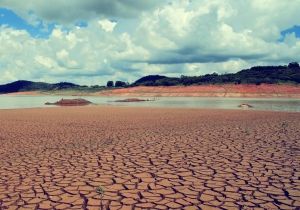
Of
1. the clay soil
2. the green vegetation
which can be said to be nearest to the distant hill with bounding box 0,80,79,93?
the green vegetation

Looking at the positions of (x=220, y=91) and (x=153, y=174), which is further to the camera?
(x=220, y=91)

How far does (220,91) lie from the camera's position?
303ft

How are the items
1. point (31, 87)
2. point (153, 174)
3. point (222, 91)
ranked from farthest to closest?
1. point (31, 87)
2. point (222, 91)
3. point (153, 174)

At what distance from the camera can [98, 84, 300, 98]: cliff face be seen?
82125 mm

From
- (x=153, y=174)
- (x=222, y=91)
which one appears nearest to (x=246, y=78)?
(x=222, y=91)

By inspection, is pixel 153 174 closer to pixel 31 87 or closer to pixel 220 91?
pixel 220 91

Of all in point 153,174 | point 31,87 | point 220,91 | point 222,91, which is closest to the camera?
point 153,174

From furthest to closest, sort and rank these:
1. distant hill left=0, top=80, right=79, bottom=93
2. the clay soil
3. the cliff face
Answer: distant hill left=0, top=80, right=79, bottom=93 < the cliff face < the clay soil

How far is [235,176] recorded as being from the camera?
6.13 meters

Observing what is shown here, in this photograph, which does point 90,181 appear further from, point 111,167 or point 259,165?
point 259,165

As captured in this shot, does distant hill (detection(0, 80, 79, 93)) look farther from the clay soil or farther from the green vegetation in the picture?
the clay soil

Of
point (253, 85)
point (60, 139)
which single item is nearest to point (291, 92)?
point (253, 85)

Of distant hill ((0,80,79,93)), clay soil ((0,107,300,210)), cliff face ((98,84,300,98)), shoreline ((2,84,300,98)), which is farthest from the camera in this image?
distant hill ((0,80,79,93))

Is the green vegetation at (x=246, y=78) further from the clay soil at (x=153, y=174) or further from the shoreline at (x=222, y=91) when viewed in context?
the clay soil at (x=153, y=174)
